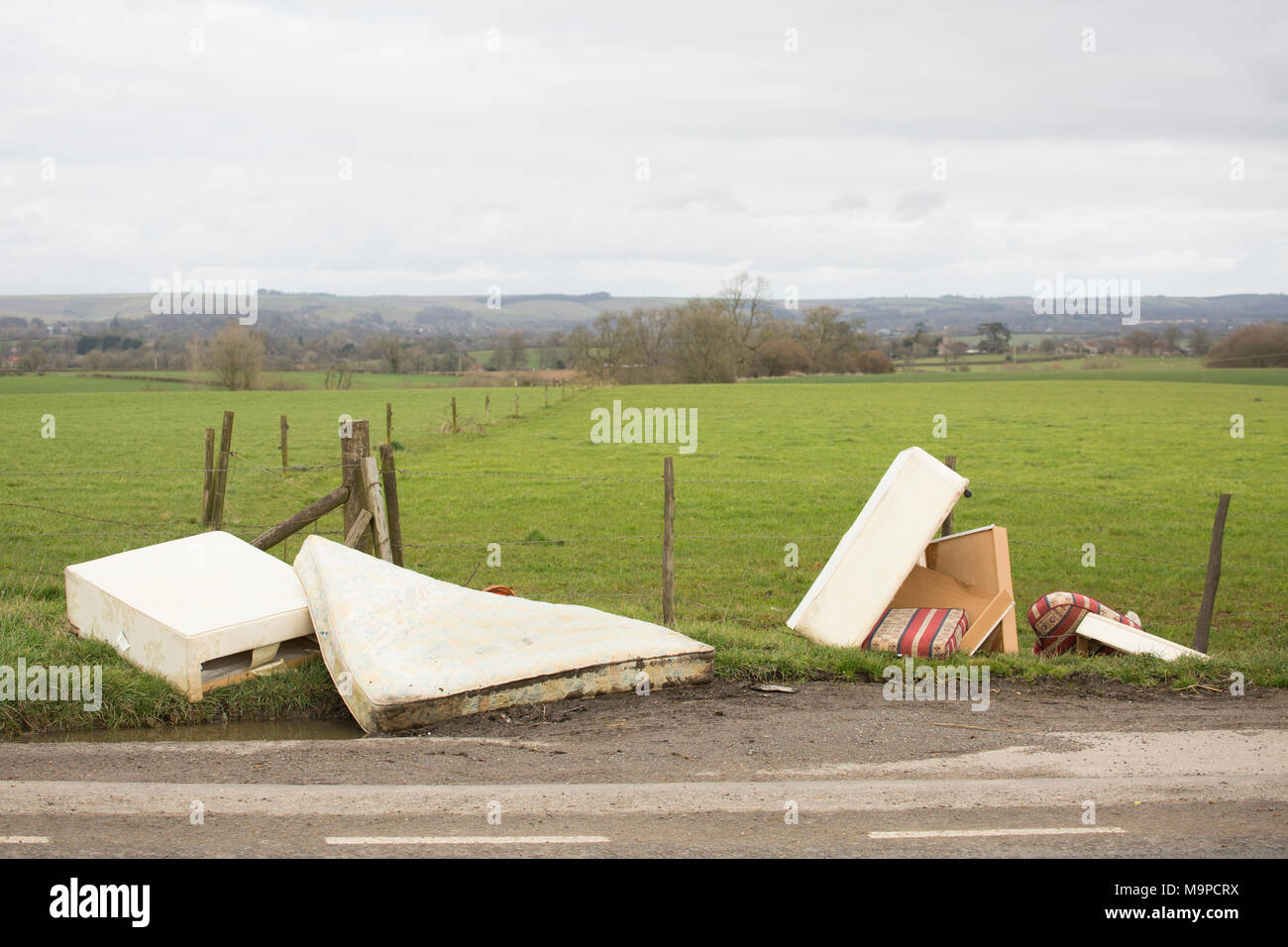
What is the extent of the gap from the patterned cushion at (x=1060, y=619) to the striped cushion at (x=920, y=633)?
2.98 feet

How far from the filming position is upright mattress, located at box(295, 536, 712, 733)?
6922 millimetres

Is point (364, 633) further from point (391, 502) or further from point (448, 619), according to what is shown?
point (391, 502)

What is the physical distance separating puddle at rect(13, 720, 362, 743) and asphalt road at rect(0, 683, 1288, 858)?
23cm

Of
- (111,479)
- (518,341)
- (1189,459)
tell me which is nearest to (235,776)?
(111,479)

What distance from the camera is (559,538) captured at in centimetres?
1639

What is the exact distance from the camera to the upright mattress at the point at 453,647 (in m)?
6.92

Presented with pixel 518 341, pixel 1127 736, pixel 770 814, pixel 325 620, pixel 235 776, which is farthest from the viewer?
pixel 518 341

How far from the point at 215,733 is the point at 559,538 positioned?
9.51 meters

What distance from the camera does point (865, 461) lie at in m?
27.5

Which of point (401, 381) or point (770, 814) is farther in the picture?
point (401, 381)

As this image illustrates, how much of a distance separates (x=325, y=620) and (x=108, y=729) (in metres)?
1.59

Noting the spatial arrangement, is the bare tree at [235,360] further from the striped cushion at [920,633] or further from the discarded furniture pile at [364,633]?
the striped cushion at [920,633]
